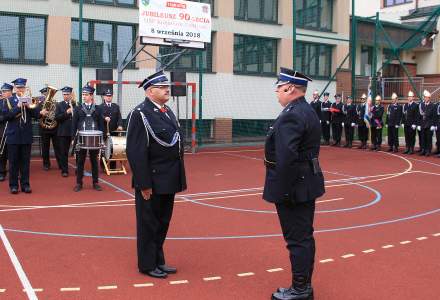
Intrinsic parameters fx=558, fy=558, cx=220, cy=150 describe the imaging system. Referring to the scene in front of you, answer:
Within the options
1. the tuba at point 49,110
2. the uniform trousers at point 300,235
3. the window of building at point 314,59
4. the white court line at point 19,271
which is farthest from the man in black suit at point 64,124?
the window of building at point 314,59

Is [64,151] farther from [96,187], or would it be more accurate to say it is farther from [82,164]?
[96,187]

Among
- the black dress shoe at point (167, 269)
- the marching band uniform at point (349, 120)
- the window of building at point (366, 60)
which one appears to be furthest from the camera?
the window of building at point (366, 60)

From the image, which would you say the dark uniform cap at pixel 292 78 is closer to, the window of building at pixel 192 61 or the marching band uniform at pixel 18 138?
the marching band uniform at pixel 18 138

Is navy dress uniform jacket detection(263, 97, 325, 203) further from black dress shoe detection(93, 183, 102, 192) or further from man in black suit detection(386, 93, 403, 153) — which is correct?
man in black suit detection(386, 93, 403, 153)

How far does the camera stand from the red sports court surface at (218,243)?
17.9ft

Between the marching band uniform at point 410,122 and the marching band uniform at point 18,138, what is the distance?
1338cm

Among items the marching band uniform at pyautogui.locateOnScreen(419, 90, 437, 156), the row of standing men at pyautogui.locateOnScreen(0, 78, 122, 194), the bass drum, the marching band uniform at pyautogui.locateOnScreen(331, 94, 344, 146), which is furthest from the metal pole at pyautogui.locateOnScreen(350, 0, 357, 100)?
the bass drum

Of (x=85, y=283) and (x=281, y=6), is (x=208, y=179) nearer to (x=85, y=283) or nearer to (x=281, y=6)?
(x=85, y=283)

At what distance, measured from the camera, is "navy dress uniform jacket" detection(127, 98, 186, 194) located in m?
5.60

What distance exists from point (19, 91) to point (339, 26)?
1923 centimetres

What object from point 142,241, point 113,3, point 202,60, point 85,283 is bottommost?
point 85,283

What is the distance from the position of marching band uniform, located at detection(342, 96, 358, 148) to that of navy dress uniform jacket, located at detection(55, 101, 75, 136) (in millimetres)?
11794

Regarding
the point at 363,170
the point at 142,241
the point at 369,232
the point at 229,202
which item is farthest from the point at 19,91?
the point at 363,170

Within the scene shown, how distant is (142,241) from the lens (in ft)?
19.0
